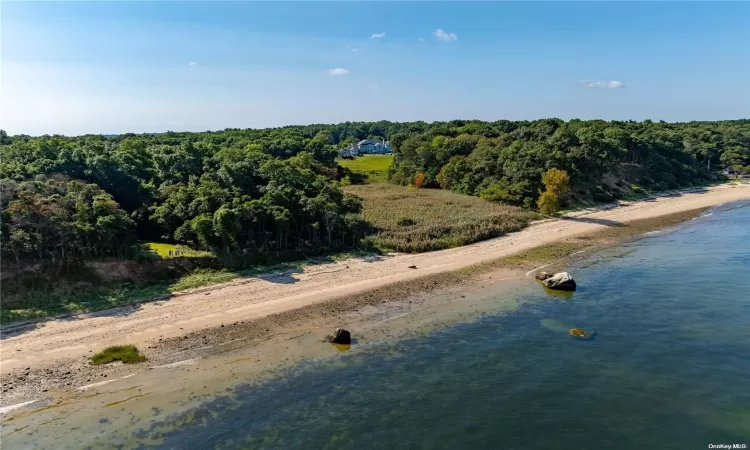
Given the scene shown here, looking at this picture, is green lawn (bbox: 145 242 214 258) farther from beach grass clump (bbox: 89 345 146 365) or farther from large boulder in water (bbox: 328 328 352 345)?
large boulder in water (bbox: 328 328 352 345)

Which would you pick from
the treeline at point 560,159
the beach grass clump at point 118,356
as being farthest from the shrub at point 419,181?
the beach grass clump at point 118,356

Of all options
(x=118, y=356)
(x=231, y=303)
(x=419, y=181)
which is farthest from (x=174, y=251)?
(x=419, y=181)

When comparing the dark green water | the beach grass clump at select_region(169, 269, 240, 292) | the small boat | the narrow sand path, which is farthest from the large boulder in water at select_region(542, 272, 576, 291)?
the beach grass clump at select_region(169, 269, 240, 292)

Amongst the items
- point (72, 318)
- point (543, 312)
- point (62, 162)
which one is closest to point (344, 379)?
point (543, 312)

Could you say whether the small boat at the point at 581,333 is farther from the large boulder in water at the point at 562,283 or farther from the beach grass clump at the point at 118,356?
the beach grass clump at the point at 118,356

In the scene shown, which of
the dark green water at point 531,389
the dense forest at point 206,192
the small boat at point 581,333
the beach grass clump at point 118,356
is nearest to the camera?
the dark green water at point 531,389

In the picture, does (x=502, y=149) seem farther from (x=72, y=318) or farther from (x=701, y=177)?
(x=72, y=318)
